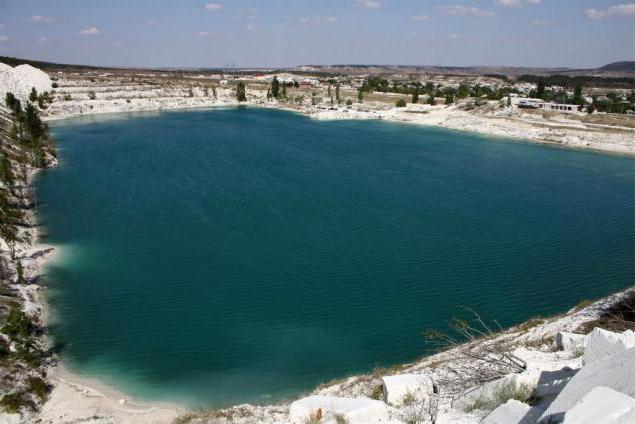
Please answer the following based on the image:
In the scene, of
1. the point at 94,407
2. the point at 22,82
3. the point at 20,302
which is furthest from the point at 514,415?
the point at 22,82

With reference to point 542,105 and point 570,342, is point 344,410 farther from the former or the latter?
point 542,105

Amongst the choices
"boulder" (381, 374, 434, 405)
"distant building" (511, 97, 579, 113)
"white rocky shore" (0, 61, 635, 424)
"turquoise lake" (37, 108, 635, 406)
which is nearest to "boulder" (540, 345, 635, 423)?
"white rocky shore" (0, 61, 635, 424)

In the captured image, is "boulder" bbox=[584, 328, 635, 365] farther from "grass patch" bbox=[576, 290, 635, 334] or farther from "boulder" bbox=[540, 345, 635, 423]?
"grass patch" bbox=[576, 290, 635, 334]

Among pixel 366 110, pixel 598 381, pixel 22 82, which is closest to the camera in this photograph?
pixel 598 381

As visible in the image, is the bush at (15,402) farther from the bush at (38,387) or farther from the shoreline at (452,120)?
the shoreline at (452,120)

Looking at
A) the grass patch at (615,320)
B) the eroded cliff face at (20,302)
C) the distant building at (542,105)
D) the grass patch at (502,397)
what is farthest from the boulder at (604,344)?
the distant building at (542,105)

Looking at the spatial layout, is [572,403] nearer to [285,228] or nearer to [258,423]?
[258,423]
